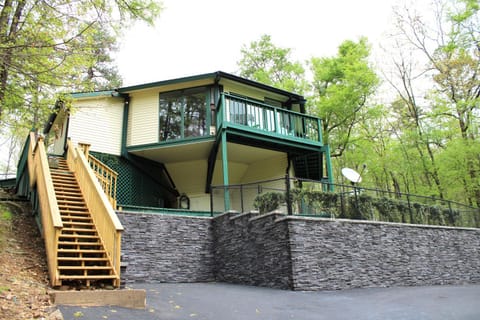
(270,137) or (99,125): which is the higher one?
(99,125)

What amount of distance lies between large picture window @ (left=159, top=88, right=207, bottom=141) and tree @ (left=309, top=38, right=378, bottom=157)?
25.4 feet

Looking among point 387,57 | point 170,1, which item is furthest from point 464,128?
point 170,1

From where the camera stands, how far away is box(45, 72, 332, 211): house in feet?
41.0

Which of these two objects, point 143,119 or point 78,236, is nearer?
point 78,236

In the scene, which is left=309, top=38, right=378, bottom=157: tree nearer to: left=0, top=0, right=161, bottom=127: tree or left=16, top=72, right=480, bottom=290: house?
left=16, top=72, right=480, bottom=290: house

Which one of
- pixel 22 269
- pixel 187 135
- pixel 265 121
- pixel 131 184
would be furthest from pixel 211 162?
pixel 22 269

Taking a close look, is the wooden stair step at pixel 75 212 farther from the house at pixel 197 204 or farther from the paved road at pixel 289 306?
the paved road at pixel 289 306

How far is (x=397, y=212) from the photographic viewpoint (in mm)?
10719

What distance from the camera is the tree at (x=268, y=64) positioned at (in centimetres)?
2216

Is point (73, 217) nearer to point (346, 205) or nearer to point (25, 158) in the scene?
point (25, 158)

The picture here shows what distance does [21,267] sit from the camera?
6.00 metres

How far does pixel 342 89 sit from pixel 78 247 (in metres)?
15.2

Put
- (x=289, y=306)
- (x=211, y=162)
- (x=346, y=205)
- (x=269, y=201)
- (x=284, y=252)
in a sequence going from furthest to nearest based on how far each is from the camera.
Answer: (x=211, y=162)
(x=346, y=205)
(x=269, y=201)
(x=284, y=252)
(x=289, y=306)

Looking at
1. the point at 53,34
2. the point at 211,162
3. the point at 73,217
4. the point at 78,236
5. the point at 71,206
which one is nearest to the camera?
the point at 78,236
